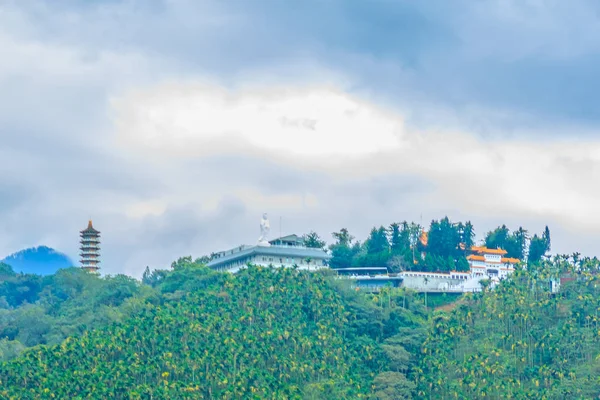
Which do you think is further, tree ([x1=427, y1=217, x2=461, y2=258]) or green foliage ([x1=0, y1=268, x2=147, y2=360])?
tree ([x1=427, y1=217, x2=461, y2=258])

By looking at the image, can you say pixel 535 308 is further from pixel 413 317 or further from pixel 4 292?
pixel 4 292

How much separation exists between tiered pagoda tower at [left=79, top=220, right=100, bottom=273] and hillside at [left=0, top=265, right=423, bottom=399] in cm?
4536

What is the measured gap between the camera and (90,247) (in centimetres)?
15262

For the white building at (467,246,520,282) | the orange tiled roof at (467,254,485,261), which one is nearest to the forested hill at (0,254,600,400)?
the white building at (467,246,520,282)

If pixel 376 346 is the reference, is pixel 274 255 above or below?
above

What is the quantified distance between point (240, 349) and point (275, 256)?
2833cm

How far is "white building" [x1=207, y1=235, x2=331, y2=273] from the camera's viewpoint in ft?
392

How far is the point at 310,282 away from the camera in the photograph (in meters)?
107

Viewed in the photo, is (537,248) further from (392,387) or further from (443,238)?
(392,387)

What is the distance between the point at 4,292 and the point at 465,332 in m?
72.7

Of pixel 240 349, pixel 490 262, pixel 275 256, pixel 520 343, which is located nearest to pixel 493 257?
pixel 490 262

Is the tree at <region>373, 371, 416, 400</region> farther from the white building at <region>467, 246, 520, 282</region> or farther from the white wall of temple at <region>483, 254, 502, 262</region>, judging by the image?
the white wall of temple at <region>483, 254, 502, 262</region>

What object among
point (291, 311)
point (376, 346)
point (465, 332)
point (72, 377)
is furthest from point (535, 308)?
point (72, 377)

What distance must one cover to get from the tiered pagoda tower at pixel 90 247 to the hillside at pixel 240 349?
45359 millimetres
